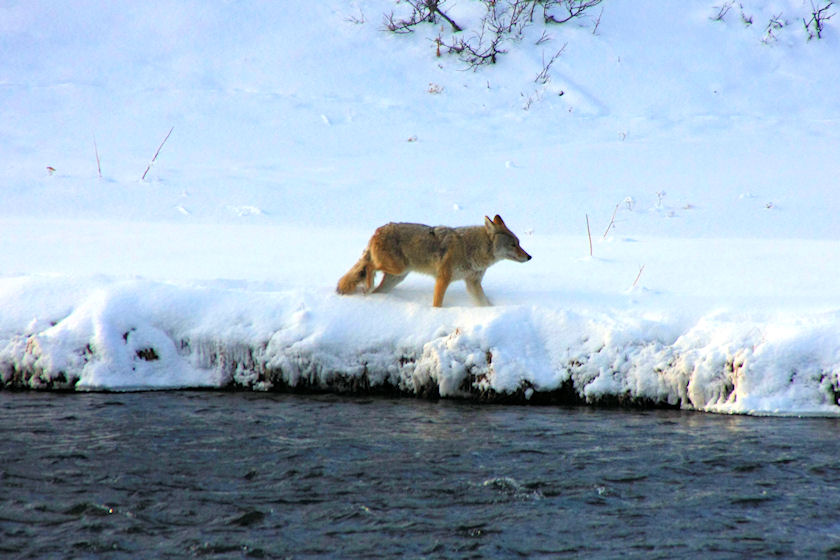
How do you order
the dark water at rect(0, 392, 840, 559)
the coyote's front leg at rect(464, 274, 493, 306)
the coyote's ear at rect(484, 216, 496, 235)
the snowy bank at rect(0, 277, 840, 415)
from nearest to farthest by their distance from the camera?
the dark water at rect(0, 392, 840, 559), the snowy bank at rect(0, 277, 840, 415), the coyote's front leg at rect(464, 274, 493, 306), the coyote's ear at rect(484, 216, 496, 235)

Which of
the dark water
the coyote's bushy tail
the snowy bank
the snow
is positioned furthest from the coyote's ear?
the dark water

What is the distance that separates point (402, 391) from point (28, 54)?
12520 mm

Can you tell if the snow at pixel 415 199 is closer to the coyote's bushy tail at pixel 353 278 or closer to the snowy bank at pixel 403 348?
the snowy bank at pixel 403 348

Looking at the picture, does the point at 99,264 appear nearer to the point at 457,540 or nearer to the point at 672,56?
the point at 457,540

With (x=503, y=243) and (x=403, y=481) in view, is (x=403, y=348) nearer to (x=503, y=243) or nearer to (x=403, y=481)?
(x=503, y=243)

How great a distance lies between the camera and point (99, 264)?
8.34 m

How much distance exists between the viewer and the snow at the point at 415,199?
6.70 metres

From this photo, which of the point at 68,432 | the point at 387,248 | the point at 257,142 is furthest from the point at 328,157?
the point at 68,432

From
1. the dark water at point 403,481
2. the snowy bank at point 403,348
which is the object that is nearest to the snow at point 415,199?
the snowy bank at point 403,348

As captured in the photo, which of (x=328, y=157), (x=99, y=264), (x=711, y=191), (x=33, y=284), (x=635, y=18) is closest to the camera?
(x=33, y=284)

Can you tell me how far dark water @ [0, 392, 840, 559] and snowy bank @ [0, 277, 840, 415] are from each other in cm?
25

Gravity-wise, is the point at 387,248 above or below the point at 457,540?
above

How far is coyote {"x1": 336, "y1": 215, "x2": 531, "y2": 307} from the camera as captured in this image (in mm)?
7457

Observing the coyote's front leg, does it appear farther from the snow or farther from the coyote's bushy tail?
the coyote's bushy tail
